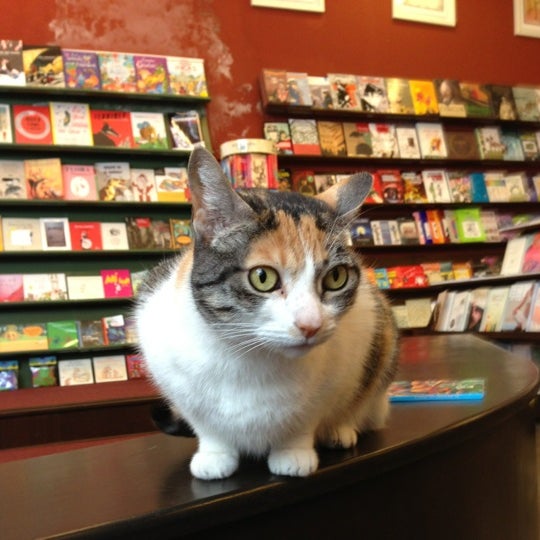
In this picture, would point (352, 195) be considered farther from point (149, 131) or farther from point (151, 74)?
point (151, 74)

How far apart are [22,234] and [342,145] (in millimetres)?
2201

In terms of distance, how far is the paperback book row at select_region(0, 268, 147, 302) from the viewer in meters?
3.16

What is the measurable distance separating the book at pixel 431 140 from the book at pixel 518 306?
1247mm

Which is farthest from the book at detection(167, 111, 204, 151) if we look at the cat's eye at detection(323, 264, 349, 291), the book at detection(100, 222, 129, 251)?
the cat's eye at detection(323, 264, 349, 291)

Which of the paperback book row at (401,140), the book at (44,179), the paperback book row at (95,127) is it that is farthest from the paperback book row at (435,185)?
the book at (44,179)

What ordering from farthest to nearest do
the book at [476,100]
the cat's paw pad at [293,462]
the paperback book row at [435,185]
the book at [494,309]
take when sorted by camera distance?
the book at [476,100] < the paperback book row at [435,185] < the book at [494,309] < the cat's paw pad at [293,462]

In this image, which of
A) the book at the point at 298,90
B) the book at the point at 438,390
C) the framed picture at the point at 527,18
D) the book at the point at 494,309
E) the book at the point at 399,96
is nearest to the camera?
the book at the point at 438,390

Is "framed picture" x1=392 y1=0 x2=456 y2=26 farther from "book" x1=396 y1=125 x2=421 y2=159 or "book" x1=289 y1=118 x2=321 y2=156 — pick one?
"book" x1=289 y1=118 x2=321 y2=156

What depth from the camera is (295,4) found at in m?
4.07

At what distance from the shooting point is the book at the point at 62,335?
3203 millimetres

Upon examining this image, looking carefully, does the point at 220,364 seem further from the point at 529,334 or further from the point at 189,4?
the point at 189,4

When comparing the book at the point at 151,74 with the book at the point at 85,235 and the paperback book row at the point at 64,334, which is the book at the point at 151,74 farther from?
the paperback book row at the point at 64,334

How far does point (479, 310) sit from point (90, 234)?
2463 mm

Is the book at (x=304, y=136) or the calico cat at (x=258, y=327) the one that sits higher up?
the book at (x=304, y=136)
